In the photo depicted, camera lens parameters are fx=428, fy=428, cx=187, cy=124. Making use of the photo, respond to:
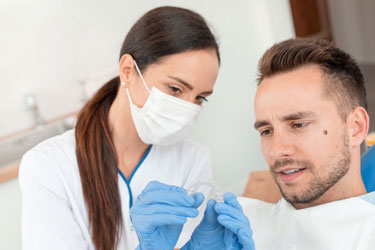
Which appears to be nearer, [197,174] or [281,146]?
[281,146]

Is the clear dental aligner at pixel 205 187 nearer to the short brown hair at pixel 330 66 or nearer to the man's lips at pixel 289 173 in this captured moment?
the man's lips at pixel 289 173

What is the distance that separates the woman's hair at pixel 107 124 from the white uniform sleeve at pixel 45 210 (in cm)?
8

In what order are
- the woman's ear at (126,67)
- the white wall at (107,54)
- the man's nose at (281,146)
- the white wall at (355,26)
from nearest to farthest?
the man's nose at (281,146), the woman's ear at (126,67), the white wall at (107,54), the white wall at (355,26)

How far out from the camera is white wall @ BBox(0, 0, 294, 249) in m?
2.39

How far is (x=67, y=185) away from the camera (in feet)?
4.56

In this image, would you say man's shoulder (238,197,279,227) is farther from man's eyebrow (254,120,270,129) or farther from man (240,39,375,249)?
man's eyebrow (254,120,270,129)

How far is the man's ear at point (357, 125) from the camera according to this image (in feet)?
4.15

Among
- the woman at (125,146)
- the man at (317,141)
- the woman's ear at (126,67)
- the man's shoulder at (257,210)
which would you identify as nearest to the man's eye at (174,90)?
the woman at (125,146)

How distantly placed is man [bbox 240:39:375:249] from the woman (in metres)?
0.24

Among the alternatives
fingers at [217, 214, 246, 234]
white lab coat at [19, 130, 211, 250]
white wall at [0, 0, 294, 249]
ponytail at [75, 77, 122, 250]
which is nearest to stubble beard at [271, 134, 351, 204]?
fingers at [217, 214, 246, 234]

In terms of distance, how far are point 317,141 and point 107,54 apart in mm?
1709

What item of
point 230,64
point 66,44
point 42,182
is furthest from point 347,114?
point 66,44

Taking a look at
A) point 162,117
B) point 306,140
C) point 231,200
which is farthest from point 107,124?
point 306,140

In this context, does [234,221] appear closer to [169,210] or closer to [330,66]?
[169,210]
